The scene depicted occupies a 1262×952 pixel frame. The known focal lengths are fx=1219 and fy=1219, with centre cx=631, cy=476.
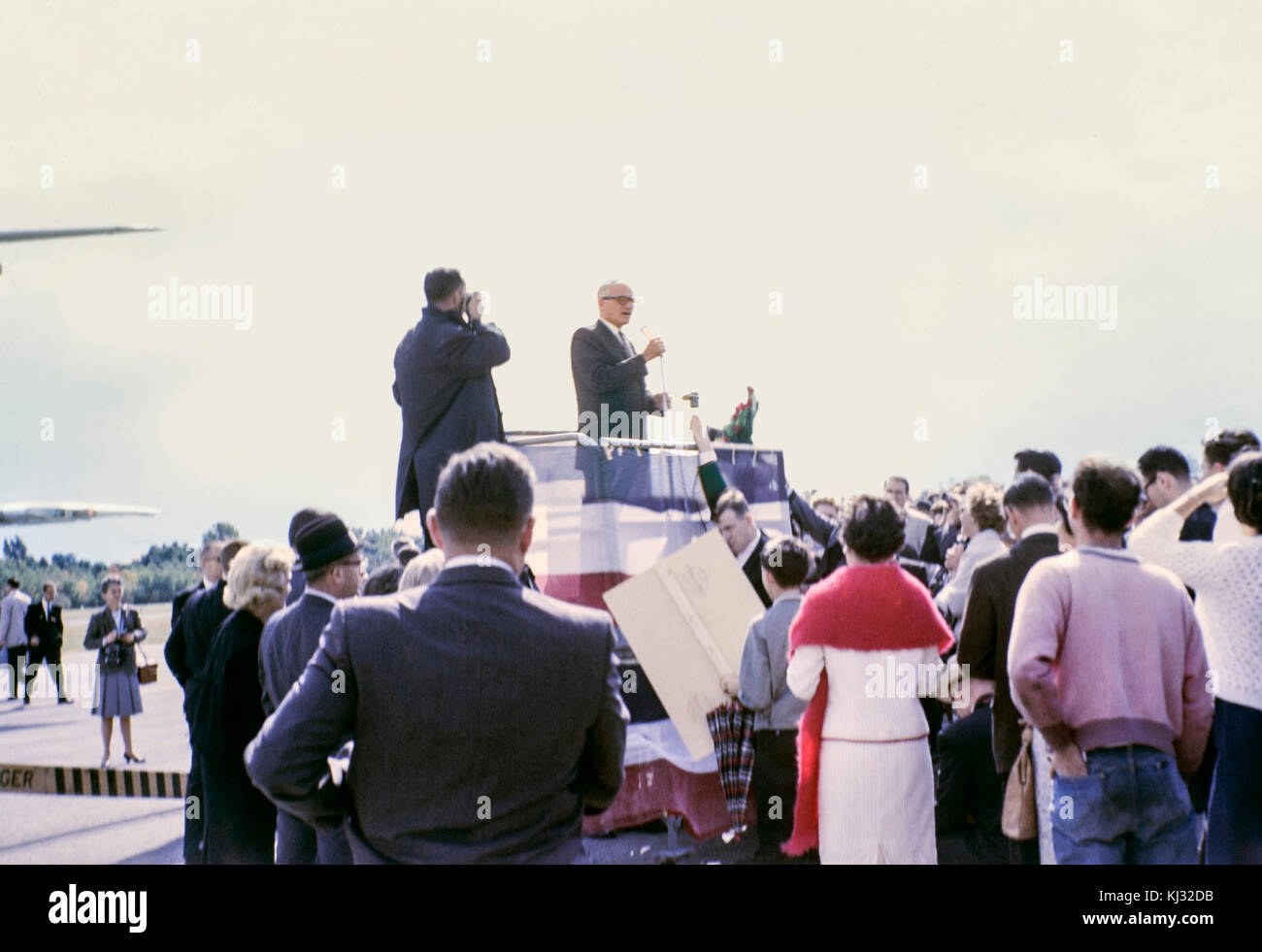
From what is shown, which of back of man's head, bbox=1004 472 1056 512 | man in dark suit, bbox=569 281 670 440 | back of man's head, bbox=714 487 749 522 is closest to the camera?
back of man's head, bbox=1004 472 1056 512

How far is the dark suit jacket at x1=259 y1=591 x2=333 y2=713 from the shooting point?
378 cm

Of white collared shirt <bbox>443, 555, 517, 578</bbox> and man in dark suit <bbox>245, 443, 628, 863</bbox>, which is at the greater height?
white collared shirt <bbox>443, 555, 517, 578</bbox>

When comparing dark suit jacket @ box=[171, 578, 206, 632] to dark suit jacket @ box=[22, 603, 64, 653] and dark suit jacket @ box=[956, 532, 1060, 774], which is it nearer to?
dark suit jacket @ box=[956, 532, 1060, 774]

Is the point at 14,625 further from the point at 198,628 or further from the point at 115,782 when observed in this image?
the point at 198,628

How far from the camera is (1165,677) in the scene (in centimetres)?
361

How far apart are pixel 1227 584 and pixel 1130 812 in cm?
86

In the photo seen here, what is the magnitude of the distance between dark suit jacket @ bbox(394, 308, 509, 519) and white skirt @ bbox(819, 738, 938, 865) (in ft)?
6.21

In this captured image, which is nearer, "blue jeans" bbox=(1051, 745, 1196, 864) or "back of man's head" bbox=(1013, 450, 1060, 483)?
"blue jeans" bbox=(1051, 745, 1196, 864)

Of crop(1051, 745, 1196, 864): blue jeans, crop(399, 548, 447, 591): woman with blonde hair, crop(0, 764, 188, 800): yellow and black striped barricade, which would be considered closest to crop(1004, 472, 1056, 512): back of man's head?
crop(1051, 745, 1196, 864): blue jeans

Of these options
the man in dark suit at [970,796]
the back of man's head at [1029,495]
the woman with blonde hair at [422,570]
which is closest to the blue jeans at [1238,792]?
the man in dark suit at [970,796]

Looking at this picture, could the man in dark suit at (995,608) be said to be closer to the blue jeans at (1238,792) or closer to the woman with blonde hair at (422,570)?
the blue jeans at (1238,792)
